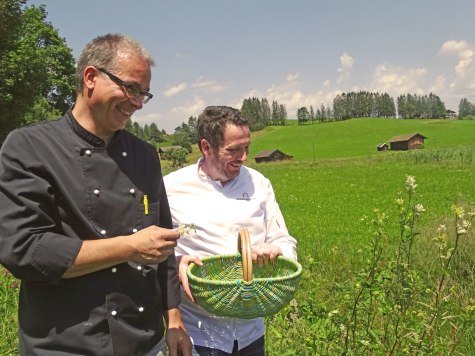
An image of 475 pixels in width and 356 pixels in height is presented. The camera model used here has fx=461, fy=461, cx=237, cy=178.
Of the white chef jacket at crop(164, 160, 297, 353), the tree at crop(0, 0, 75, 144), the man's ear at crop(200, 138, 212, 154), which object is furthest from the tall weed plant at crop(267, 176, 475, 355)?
the tree at crop(0, 0, 75, 144)

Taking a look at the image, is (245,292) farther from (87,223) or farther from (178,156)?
(178,156)

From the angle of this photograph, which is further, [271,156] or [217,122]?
[271,156]

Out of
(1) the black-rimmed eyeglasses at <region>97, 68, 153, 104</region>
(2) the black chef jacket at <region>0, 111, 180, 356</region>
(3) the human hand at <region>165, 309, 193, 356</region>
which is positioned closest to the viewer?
(2) the black chef jacket at <region>0, 111, 180, 356</region>

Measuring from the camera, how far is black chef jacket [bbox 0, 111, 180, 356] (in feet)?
5.50

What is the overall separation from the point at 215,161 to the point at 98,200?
93 centimetres

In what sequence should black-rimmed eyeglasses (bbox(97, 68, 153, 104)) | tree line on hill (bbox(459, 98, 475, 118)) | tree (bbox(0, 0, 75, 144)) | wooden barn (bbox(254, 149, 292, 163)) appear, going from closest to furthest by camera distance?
1. black-rimmed eyeglasses (bbox(97, 68, 153, 104))
2. tree (bbox(0, 0, 75, 144))
3. wooden barn (bbox(254, 149, 292, 163))
4. tree line on hill (bbox(459, 98, 475, 118))

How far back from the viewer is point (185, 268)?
2457mm

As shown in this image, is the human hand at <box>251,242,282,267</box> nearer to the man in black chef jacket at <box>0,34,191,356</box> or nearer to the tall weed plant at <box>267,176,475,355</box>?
the tall weed plant at <box>267,176,475,355</box>

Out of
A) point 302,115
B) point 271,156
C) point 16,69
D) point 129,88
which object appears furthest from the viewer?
point 302,115

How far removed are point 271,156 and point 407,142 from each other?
20.6m

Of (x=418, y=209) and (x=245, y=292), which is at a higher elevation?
(x=418, y=209)

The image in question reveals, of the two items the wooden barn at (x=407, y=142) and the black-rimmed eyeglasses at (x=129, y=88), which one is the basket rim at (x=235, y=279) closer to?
the black-rimmed eyeglasses at (x=129, y=88)

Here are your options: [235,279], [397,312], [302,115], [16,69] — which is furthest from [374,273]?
[302,115]

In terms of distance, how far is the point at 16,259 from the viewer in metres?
1.65
